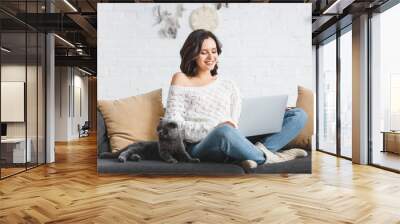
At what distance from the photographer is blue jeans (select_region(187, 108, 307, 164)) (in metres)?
5.69

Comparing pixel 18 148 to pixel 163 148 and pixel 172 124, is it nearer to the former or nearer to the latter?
pixel 163 148

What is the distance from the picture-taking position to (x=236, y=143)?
5699 millimetres

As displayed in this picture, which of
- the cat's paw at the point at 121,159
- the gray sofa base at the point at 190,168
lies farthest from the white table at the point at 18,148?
the cat's paw at the point at 121,159

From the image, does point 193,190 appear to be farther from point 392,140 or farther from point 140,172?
point 392,140

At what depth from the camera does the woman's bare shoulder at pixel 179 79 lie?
5793mm

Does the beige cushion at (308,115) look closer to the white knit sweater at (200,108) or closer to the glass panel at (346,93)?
the white knit sweater at (200,108)

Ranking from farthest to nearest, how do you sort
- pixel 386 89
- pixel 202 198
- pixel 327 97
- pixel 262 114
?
pixel 327 97 < pixel 386 89 < pixel 262 114 < pixel 202 198

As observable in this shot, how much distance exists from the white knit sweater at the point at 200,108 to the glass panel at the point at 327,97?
440cm

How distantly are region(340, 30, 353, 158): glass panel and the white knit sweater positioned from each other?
11.7 feet

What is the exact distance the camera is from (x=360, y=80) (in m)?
7.52

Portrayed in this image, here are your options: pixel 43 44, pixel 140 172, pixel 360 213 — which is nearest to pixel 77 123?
pixel 43 44

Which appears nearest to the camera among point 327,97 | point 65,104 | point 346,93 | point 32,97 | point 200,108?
point 200,108

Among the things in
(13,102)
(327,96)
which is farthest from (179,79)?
(327,96)

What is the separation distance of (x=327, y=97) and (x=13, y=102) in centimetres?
708
